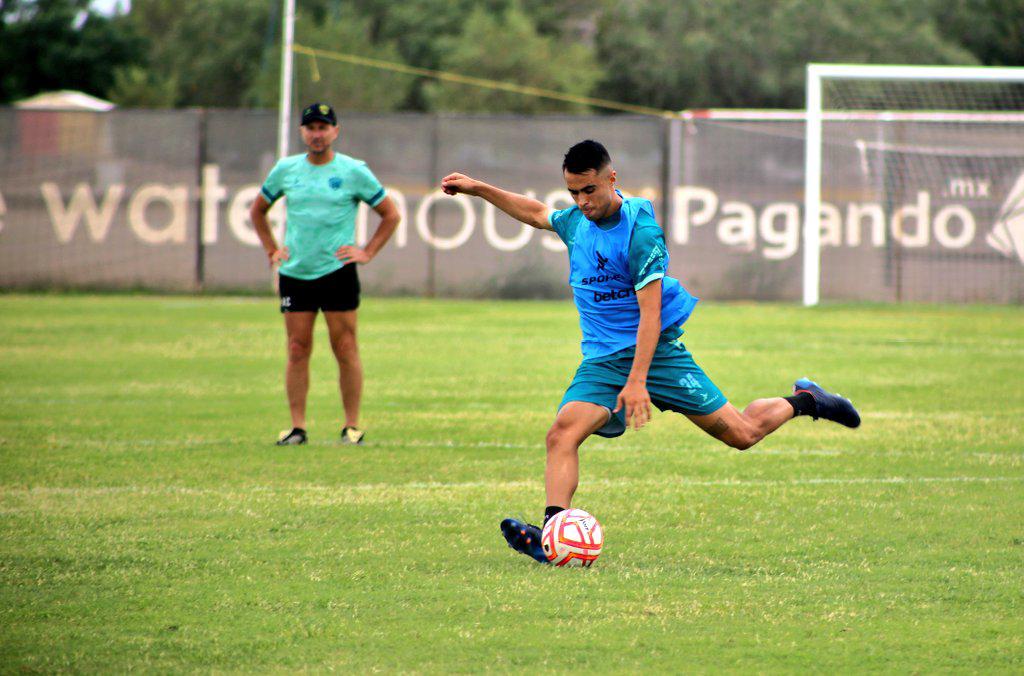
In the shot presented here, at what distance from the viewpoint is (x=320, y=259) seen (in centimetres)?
934

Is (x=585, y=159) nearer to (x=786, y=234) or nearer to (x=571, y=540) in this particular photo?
(x=571, y=540)

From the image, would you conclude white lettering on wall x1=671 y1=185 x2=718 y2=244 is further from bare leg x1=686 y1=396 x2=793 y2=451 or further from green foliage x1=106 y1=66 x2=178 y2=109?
green foliage x1=106 y1=66 x2=178 y2=109

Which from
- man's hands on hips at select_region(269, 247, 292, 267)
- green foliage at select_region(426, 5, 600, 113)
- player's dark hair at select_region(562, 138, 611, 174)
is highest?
green foliage at select_region(426, 5, 600, 113)

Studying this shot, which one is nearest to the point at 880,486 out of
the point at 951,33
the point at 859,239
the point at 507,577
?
the point at 507,577

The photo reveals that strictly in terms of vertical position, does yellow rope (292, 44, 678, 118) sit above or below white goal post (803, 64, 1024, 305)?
above

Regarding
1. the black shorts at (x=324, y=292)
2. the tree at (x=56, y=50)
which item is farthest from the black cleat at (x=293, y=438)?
the tree at (x=56, y=50)

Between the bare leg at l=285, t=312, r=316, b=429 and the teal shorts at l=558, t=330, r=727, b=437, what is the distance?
135 inches

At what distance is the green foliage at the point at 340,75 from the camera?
45469mm

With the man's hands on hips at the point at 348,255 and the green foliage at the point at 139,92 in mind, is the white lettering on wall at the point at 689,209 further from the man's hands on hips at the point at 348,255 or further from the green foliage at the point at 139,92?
the green foliage at the point at 139,92

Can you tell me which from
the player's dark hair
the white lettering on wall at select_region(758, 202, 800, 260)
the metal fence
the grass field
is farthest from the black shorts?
the white lettering on wall at select_region(758, 202, 800, 260)

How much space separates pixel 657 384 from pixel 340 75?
41.2 metres

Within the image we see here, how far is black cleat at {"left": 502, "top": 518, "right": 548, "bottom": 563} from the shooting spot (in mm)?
5930

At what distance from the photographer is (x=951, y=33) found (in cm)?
5616

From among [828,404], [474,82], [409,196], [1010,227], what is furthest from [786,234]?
[828,404]
